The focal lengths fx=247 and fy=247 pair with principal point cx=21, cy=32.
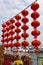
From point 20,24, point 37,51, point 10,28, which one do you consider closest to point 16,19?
point 20,24

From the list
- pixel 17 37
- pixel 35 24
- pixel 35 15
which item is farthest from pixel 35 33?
pixel 17 37

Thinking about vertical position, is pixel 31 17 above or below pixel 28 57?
above

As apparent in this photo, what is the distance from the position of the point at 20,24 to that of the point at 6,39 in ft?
6.04

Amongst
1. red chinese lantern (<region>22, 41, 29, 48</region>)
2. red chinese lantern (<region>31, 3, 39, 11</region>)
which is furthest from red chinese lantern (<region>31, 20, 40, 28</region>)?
red chinese lantern (<region>22, 41, 29, 48</region>)

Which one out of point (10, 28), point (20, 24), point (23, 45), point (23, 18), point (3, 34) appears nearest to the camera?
point (23, 45)

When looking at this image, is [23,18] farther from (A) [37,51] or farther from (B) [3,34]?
(B) [3,34]

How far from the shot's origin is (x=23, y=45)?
26.4 feet

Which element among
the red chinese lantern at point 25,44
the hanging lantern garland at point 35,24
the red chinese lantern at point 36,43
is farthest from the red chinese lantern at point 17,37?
the red chinese lantern at point 36,43

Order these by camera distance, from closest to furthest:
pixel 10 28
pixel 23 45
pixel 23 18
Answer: pixel 23 45 → pixel 23 18 → pixel 10 28

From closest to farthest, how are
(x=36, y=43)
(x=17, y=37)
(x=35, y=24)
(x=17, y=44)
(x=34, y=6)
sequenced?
(x=36, y=43) → (x=35, y=24) → (x=34, y=6) → (x=17, y=44) → (x=17, y=37)

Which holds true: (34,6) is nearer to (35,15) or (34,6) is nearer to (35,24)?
(35,15)

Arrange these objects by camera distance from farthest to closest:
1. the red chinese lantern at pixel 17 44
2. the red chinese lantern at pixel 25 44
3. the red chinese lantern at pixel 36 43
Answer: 1. the red chinese lantern at pixel 17 44
2. the red chinese lantern at pixel 25 44
3. the red chinese lantern at pixel 36 43

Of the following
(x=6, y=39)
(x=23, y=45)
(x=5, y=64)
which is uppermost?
(x=6, y=39)

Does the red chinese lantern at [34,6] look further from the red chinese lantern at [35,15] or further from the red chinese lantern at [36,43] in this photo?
the red chinese lantern at [36,43]
